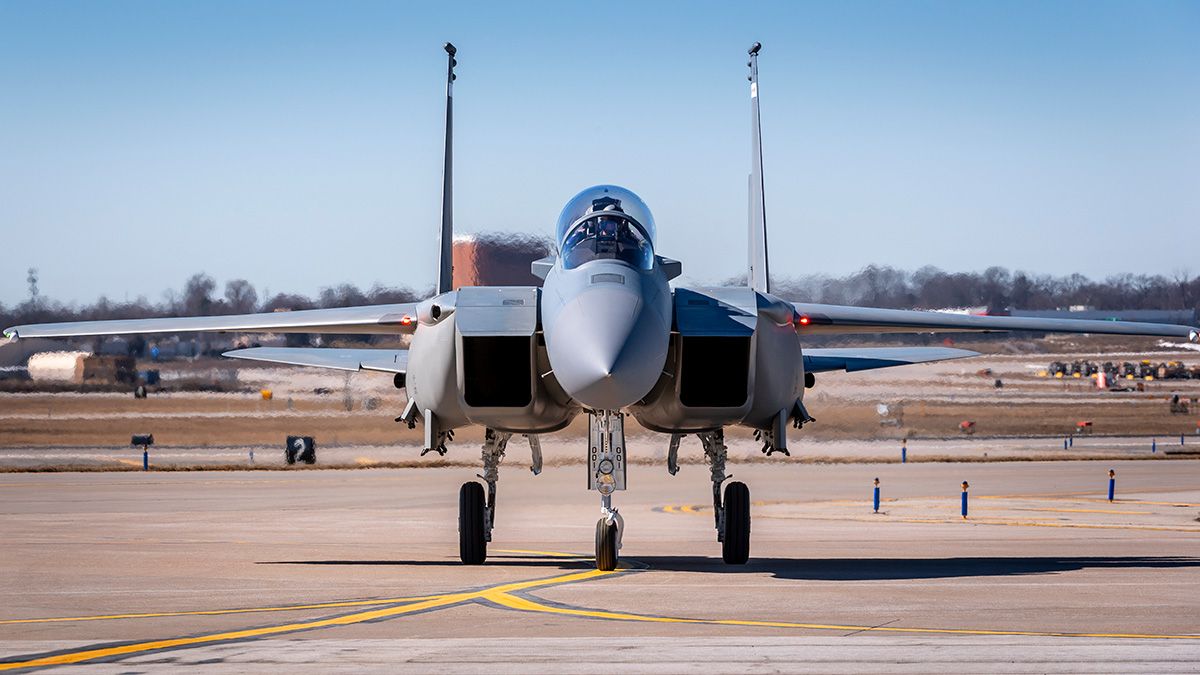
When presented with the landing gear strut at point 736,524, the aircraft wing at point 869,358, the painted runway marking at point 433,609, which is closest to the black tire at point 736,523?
the landing gear strut at point 736,524

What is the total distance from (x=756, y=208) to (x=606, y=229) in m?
5.29

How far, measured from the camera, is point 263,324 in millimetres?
13703

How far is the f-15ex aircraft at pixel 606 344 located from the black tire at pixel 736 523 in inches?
0.5

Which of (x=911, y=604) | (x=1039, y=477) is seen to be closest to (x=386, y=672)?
(x=911, y=604)

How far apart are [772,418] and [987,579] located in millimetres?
2507

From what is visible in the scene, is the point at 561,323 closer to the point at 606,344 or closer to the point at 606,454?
the point at 606,344

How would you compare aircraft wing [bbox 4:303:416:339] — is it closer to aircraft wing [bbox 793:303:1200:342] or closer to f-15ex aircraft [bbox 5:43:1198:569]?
f-15ex aircraft [bbox 5:43:1198:569]

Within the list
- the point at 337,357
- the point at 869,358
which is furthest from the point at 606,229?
the point at 337,357

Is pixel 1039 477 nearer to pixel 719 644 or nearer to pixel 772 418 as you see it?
pixel 772 418

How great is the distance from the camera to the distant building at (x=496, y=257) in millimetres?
22844

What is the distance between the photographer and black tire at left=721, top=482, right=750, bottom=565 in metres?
13.3

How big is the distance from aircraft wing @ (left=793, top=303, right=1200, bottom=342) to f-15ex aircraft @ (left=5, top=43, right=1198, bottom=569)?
0.02 m

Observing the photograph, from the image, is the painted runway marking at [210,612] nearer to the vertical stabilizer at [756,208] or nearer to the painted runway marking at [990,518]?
the vertical stabilizer at [756,208]

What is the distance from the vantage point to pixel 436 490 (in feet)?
91.4
